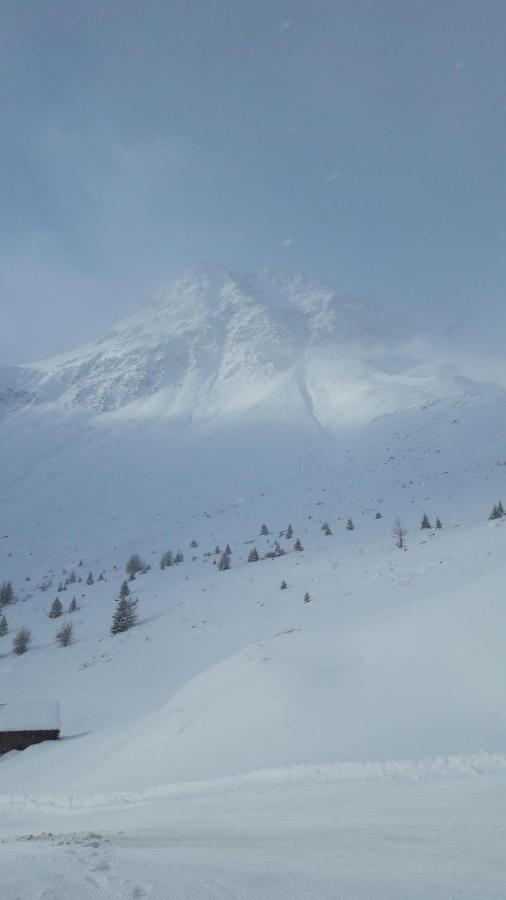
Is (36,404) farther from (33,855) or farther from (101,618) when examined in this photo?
(33,855)

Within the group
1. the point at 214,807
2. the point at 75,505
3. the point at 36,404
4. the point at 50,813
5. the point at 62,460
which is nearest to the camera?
the point at 214,807

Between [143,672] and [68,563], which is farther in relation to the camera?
[68,563]

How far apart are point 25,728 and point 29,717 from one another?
52 centimetres

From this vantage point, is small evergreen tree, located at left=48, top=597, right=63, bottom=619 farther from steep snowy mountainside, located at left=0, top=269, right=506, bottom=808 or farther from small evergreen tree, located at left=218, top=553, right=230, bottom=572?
small evergreen tree, located at left=218, top=553, right=230, bottom=572

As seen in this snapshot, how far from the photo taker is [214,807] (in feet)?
28.6

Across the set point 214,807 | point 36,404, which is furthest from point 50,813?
point 36,404

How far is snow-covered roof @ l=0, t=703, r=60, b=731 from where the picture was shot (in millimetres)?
21688

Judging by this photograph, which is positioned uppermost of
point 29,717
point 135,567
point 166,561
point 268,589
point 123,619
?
point 166,561

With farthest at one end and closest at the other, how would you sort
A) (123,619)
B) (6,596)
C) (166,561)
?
(166,561)
(6,596)
(123,619)

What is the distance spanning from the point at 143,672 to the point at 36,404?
189m

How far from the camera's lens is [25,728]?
21594mm

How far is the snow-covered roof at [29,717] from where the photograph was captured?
21688 millimetres

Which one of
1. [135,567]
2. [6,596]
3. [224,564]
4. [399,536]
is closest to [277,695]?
[399,536]

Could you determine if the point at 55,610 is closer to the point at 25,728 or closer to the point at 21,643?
the point at 21,643
